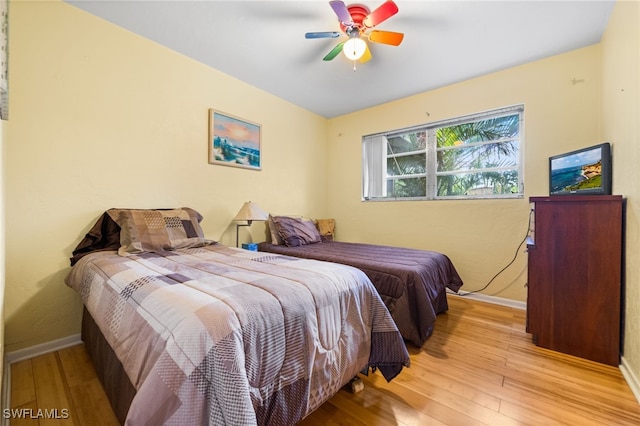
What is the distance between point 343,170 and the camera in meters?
4.12

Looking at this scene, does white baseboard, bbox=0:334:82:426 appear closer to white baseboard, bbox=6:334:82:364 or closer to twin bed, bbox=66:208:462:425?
white baseboard, bbox=6:334:82:364

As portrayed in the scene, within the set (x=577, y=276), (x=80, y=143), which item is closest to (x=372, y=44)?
(x=577, y=276)

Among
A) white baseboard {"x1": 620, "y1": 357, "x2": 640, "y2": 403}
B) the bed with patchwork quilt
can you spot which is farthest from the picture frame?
white baseboard {"x1": 620, "y1": 357, "x2": 640, "y2": 403}

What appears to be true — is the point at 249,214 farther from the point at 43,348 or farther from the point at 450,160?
the point at 450,160

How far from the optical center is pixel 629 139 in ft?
5.35

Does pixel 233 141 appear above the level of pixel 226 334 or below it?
above

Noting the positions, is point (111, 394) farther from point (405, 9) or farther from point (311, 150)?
point (311, 150)

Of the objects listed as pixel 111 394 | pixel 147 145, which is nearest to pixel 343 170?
pixel 147 145

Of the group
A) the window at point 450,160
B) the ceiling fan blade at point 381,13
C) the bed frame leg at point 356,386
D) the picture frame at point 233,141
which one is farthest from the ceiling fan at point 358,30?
the bed frame leg at point 356,386

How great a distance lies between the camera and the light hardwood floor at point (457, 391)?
1.25 m

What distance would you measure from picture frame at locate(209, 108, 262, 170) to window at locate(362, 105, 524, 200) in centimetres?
161

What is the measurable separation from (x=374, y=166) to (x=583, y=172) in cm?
223

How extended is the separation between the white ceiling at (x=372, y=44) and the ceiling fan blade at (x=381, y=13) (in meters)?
0.12

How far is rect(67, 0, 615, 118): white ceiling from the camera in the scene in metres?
1.93
